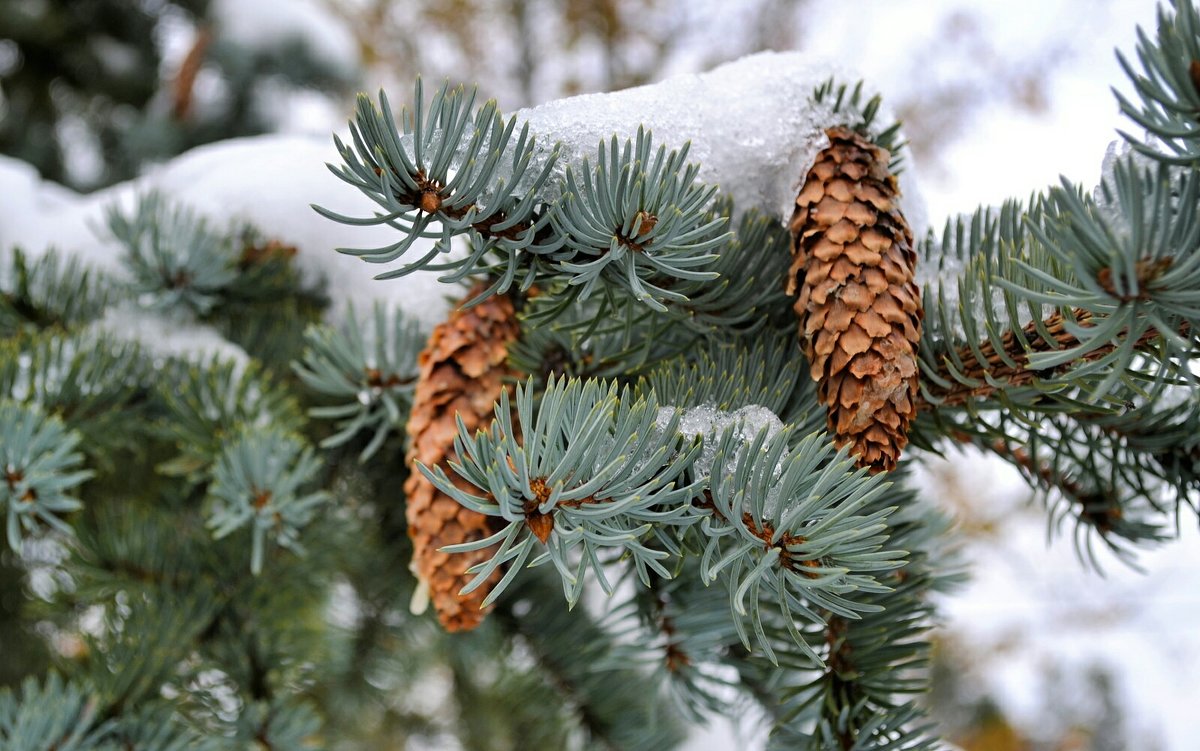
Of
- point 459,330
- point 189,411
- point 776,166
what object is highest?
point 776,166

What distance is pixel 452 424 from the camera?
34 cm

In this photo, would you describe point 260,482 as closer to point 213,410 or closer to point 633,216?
point 213,410

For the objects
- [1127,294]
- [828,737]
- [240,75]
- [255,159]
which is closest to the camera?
[1127,294]

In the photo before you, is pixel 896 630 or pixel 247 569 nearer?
pixel 896 630

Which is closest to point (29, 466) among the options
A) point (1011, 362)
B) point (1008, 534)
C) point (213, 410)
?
point (213, 410)

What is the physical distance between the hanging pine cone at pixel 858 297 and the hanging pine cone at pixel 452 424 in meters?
0.13

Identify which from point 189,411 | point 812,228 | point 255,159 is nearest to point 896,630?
point 812,228

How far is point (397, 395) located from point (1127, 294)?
0.31 m

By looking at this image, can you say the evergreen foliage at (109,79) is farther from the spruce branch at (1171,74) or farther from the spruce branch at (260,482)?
the spruce branch at (1171,74)

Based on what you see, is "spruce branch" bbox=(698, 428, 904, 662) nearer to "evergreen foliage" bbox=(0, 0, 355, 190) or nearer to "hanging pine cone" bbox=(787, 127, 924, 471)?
"hanging pine cone" bbox=(787, 127, 924, 471)

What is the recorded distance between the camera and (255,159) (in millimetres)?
622

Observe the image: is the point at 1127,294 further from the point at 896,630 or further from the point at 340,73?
the point at 340,73

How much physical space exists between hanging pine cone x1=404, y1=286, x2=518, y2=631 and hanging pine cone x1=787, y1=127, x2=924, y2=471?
0.13 m

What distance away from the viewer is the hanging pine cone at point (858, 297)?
28 cm
